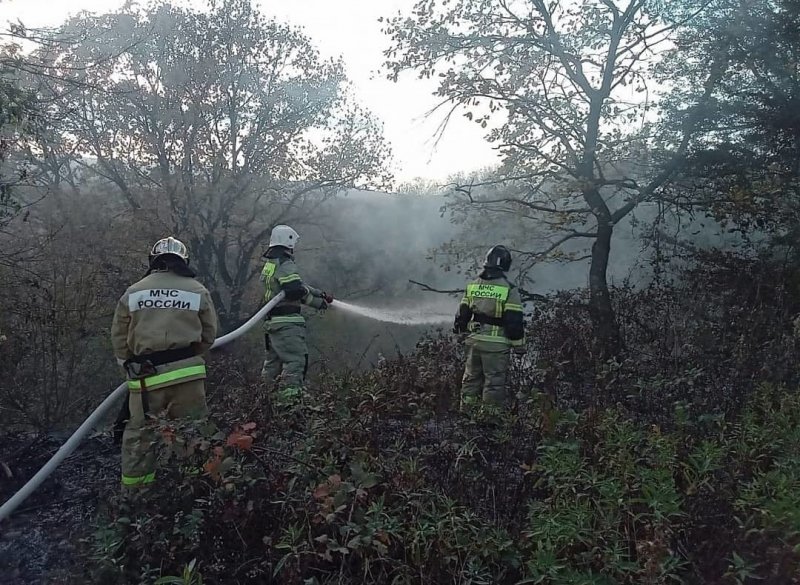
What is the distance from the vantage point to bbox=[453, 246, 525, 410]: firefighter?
19.3ft

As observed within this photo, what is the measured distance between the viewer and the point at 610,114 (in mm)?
8516

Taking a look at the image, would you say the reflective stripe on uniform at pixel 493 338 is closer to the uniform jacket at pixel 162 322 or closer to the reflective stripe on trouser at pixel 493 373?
the reflective stripe on trouser at pixel 493 373

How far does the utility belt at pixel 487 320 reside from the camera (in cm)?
590

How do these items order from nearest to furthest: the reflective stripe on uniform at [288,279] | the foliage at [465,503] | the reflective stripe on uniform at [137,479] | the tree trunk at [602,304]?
the foliage at [465,503], the reflective stripe on uniform at [137,479], the reflective stripe on uniform at [288,279], the tree trunk at [602,304]

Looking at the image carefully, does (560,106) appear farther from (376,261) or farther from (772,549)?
(376,261)

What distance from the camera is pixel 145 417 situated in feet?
12.9

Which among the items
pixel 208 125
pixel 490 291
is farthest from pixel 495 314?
pixel 208 125

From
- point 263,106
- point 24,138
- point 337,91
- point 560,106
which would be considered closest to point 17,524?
point 24,138

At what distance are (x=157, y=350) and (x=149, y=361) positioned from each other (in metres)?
0.08

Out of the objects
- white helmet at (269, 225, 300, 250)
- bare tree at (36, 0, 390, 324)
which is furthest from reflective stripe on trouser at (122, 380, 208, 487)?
bare tree at (36, 0, 390, 324)

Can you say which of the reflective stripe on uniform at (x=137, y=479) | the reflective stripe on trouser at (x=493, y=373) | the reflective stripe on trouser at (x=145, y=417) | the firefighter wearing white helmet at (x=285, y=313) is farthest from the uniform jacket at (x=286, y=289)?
the reflective stripe on uniform at (x=137, y=479)

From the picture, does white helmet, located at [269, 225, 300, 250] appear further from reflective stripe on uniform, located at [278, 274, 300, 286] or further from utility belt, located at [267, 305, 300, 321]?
utility belt, located at [267, 305, 300, 321]

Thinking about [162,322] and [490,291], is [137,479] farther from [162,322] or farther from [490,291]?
[490,291]

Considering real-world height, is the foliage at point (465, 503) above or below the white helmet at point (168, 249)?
below
